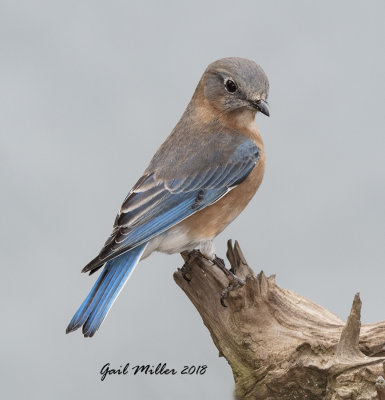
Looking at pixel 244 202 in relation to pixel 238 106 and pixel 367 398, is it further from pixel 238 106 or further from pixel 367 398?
pixel 367 398

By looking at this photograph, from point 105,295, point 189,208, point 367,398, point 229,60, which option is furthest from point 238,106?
point 367,398

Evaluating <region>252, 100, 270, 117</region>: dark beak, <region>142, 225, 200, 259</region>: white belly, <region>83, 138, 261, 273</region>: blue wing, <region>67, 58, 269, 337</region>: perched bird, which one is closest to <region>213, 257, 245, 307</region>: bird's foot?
<region>67, 58, 269, 337</region>: perched bird

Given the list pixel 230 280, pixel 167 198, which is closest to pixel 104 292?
pixel 167 198

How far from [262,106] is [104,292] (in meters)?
1.93

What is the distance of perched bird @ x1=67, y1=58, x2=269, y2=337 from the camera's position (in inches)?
249

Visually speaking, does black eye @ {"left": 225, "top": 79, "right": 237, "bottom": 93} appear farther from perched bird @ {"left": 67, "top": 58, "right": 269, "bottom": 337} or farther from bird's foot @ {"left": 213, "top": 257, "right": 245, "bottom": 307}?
bird's foot @ {"left": 213, "top": 257, "right": 245, "bottom": 307}

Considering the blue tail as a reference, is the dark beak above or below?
above

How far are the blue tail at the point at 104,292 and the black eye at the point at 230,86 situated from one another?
1.47 m

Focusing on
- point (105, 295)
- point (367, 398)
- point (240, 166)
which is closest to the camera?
point (367, 398)

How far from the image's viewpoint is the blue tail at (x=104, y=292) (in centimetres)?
604

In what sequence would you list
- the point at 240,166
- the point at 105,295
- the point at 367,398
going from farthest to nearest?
1. the point at 240,166
2. the point at 105,295
3. the point at 367,398

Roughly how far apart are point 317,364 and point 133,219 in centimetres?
178

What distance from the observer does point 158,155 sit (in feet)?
22.9

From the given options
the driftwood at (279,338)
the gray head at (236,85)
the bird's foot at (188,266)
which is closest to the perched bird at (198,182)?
the gray head at (236,85)
